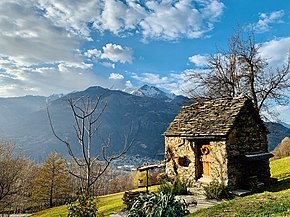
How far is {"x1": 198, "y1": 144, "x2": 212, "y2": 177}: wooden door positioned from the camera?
13625 millimetres

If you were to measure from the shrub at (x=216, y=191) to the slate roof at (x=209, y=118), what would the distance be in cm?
245

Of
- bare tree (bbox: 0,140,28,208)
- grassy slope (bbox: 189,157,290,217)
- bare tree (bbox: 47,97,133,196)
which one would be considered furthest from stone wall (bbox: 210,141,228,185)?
bare tree (bbox: 0,140,28,208)

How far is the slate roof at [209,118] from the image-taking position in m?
13.4

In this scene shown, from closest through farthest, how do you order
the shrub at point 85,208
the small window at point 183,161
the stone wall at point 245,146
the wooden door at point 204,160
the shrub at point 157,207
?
the shrub at point 85,208
the shrub at point 157,207
the stone wall at point 245,146
the wooden door at point 204,160
the small window at point 183,161

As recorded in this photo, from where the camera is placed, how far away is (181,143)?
15070mm

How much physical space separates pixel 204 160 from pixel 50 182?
23184 mm

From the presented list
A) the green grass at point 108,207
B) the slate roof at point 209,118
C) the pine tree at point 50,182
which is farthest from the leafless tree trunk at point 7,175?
the slate roof at point 209,118

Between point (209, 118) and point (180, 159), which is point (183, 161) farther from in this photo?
point (209, 118)

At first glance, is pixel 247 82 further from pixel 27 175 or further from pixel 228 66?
pixel 27 175

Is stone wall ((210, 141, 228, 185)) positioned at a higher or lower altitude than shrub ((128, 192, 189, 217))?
higher

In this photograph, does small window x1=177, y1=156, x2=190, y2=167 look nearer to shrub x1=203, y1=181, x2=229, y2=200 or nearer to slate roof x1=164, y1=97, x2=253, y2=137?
A: slate roof x1=164, y1=97, x2=253, y2=137

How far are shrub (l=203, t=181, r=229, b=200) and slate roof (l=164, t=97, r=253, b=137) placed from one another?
96.6 inches

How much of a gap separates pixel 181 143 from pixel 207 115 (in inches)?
88.5

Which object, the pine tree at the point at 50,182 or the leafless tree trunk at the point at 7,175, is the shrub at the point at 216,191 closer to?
the leafless tree trunk at the point at 7,175
